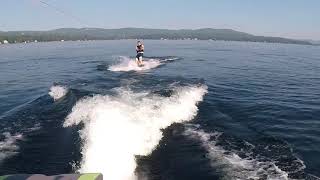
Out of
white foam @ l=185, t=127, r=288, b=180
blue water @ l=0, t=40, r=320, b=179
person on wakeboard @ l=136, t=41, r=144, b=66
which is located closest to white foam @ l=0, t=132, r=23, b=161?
blue water @ l=0, t=40, r=320, b=179

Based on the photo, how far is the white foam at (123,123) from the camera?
13406 millimetres

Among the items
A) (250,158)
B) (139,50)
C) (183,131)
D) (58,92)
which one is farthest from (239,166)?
(139,50)

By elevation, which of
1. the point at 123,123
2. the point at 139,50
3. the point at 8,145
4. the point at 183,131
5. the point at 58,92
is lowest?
the point at 8,145

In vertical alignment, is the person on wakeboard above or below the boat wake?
above

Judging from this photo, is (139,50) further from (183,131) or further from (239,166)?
(239,166)

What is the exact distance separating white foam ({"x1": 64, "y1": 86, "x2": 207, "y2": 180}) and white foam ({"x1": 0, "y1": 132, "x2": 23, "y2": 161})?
257 centimetres

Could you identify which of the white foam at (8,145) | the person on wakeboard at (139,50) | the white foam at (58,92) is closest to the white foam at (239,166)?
the white foam at (8,145)

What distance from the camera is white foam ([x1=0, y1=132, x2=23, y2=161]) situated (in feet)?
48.5

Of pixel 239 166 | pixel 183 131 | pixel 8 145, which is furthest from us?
pixel 183 131

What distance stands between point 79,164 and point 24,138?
419 centimetres

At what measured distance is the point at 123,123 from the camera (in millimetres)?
16375

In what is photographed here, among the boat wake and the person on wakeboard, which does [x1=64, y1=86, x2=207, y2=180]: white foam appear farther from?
the person on wakeboard

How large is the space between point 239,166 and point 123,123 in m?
5.64

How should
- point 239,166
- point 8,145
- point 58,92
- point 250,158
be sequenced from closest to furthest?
point 239,166 < point 250,158 < point 8,145 < point 58,92
